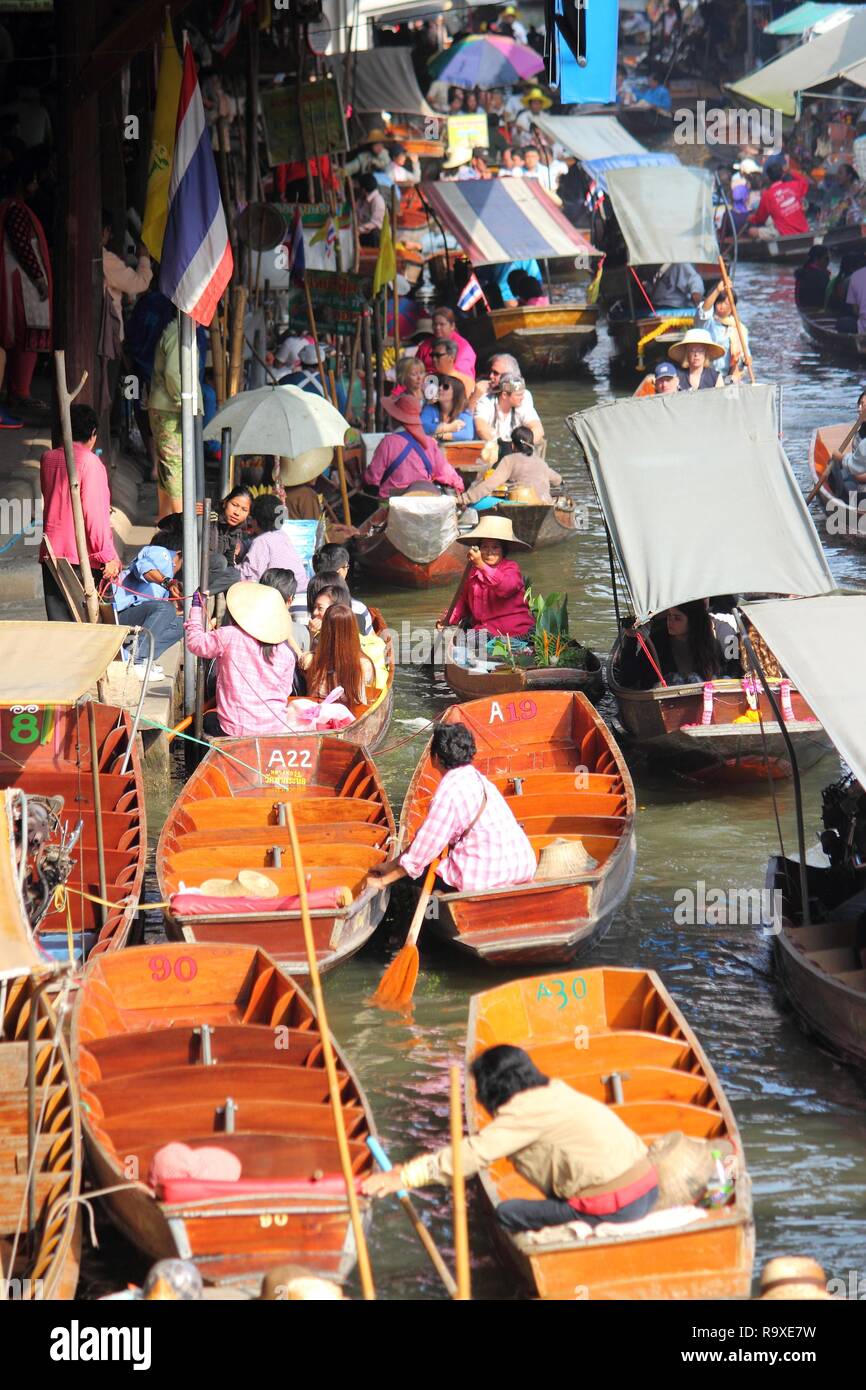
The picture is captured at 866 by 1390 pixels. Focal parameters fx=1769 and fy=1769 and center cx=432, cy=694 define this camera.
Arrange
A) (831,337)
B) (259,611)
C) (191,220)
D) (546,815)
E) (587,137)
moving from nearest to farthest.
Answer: (546,815) → (259,611) → (191,220) → (831,337) → (587,137)

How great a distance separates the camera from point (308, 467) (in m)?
14.6

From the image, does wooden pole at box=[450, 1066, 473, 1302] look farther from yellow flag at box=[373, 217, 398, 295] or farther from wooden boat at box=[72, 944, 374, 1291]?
yellow flag at box=[373, 217, 398, 295]

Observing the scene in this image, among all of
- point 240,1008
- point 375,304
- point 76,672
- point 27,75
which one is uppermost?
point 27,75

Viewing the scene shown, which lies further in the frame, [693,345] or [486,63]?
[486,63]

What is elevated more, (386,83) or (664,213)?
(386,83)

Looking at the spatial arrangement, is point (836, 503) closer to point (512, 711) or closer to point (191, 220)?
point (512, 711)

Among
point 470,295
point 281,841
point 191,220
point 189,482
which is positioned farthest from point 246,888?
point 470,295

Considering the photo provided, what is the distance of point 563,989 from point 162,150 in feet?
20.9

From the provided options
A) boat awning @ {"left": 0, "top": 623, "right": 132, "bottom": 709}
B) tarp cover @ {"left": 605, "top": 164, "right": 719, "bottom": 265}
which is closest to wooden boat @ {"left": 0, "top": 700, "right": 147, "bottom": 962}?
boat awning @ {"left": 0, "top": 623, "right": 132, "bottom": 709}

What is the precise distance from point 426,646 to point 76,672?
20.2 feet

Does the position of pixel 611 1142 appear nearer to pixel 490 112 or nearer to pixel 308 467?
pixel 308 467

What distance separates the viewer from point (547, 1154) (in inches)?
237

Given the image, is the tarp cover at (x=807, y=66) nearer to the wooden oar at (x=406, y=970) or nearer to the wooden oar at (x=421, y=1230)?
the wooden oar at (x=406, y=970)

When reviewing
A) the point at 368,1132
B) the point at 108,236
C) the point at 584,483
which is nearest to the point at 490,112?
the point at 584,483
